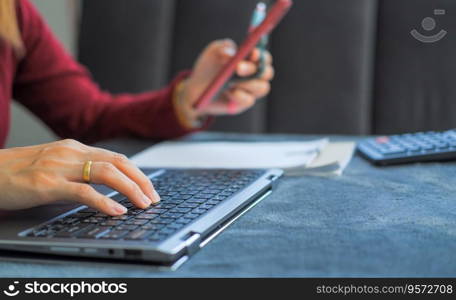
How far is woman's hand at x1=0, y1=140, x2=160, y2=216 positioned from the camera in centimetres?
54

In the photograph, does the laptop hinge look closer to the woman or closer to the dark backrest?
the woman

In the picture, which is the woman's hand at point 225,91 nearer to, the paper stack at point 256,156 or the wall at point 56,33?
the paper stack at point 256,156

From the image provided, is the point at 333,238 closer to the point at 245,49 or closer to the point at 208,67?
the point at 245,49

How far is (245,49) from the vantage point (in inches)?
35.5

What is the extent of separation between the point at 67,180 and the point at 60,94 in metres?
0.71

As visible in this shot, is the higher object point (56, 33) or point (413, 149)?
point (56, 33)

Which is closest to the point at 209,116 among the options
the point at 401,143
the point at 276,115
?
the point at 276,115

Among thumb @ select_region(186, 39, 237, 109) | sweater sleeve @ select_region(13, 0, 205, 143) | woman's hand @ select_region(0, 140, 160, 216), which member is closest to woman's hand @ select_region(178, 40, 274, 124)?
thumb @ select_region(186, 39, 237, 109)

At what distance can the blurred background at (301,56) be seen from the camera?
127 cm

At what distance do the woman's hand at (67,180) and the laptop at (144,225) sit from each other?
0.04 ft

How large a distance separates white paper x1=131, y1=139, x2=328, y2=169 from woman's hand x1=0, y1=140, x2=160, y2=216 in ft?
0.79

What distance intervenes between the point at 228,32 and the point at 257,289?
1011 millimetres

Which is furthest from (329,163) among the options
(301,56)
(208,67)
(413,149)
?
(301,56)

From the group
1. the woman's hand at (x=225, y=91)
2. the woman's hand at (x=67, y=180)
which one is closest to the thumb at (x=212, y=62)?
the woman's hand at (x=225, y=91)
